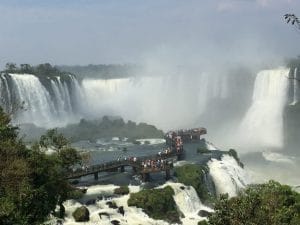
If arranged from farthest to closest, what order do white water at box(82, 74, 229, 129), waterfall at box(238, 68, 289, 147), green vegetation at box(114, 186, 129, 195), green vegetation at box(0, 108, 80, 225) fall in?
white water at box(82, 74, 229, 129) → waterfall at box(238, 68, 289, 147) → green vegetation at box(114, 186, 129, 195) → green vegetation at box(0, 108, 80, 225)

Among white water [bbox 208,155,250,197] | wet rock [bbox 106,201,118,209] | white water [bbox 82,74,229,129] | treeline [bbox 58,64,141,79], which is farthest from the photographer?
treeline [bbox 58,64,141,79]

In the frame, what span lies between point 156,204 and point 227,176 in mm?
13561

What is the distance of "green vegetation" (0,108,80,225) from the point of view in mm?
26062

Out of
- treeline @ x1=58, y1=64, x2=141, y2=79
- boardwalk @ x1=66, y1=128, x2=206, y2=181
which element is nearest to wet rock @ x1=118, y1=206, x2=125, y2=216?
boardwalk @ x1=66, y1=128, x2=206, y2=181

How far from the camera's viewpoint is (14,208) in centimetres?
2517

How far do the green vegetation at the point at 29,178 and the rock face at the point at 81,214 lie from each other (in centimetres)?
132

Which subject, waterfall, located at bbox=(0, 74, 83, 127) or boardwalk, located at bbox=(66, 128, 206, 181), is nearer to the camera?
boardwalk, located at bbox=(66, 128, 206, 181)

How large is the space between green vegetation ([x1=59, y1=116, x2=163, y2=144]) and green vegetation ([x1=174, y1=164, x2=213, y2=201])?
27259mm

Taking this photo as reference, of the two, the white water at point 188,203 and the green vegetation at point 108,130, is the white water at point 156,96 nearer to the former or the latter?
the green vegetation at point 108,130

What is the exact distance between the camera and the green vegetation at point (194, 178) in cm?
4938

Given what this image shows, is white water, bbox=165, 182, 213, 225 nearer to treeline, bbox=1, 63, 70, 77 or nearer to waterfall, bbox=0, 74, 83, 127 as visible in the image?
waterfall, bbox=0, 74, 83, 127

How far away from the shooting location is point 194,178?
4997cm

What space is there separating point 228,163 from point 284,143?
28201 mm

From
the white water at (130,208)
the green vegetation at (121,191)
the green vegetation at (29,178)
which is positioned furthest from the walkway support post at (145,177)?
the green vegetation at (29,178)
